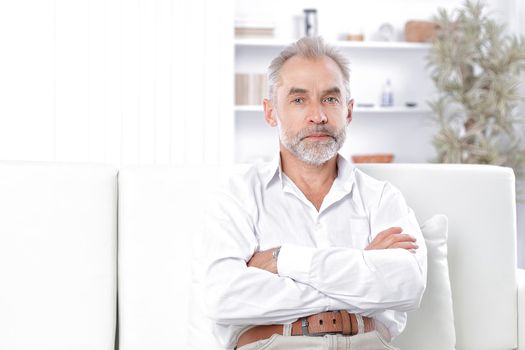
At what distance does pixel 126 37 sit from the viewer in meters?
4.75

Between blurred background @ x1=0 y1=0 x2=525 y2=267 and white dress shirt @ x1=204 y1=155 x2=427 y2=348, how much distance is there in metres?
2.92

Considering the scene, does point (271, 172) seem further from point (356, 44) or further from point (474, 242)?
point (356, 44)

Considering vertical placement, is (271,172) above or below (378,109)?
below

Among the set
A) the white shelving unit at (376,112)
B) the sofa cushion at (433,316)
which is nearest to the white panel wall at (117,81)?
the white shelving unit at (376,112)

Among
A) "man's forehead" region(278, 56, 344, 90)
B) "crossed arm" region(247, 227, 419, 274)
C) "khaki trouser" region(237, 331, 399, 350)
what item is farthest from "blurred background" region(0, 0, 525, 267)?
"khaki trouser" region(237, 331, 399, 350)

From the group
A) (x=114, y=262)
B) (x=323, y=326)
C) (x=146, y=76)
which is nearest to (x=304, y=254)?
(x=323, y=326)

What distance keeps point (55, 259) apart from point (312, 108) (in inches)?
29.9

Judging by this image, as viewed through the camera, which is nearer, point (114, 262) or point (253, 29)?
point (114, 262)

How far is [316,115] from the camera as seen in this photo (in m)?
1.94

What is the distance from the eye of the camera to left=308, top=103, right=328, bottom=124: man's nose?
1936 mm

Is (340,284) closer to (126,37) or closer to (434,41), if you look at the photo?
(126,37)

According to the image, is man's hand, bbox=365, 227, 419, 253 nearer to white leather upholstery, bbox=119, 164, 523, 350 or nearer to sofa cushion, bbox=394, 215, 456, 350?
sofa cushion, bbox=394, 215, 456, 350

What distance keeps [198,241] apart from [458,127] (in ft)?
11.9

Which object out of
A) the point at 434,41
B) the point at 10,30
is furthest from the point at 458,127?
the point at 10,30
